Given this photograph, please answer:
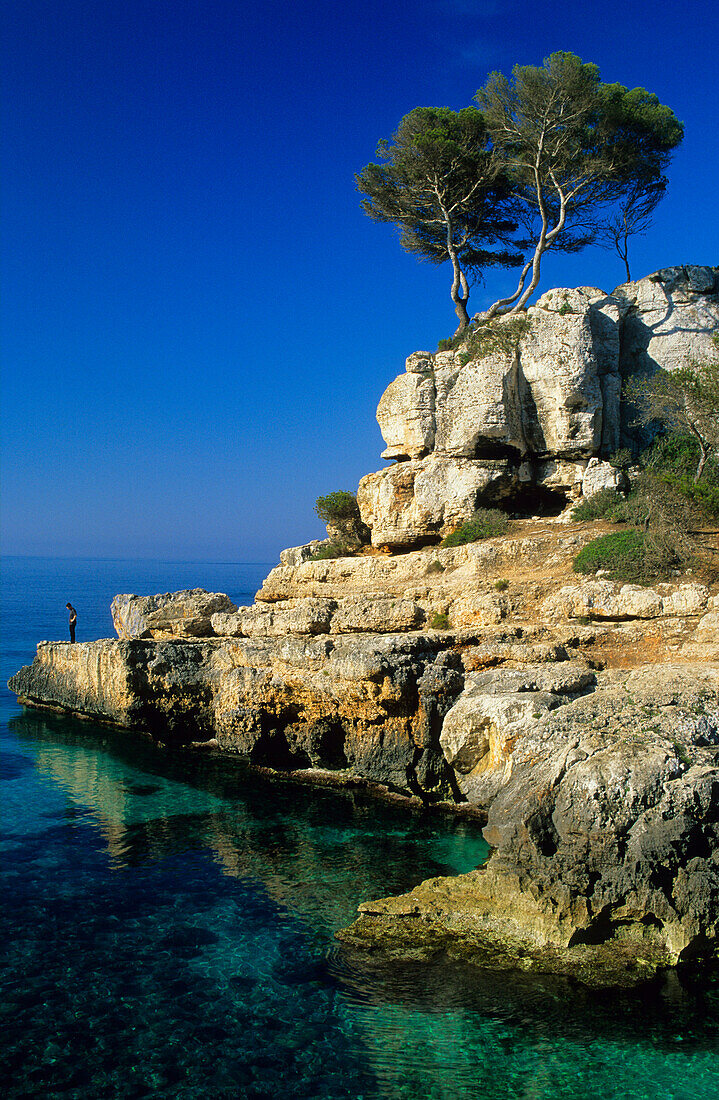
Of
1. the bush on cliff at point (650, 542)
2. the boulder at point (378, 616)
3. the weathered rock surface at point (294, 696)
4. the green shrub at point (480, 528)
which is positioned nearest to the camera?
the weathered rock surface at point (294, 696)

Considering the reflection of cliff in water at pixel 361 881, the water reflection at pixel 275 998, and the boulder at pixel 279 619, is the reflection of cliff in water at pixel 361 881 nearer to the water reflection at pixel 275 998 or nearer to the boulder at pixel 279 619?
the water reflection at pixel 275 998

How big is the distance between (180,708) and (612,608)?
11.4 m

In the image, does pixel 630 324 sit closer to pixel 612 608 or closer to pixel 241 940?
pixel 612 608

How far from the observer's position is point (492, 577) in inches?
650

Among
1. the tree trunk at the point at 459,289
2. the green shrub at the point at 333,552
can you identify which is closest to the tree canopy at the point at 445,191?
the tree trunk at the point at 459,289

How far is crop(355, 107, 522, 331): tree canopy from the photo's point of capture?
23.9 meters

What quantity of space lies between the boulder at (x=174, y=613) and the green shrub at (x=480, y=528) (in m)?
7.62

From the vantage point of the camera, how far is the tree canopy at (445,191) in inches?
939

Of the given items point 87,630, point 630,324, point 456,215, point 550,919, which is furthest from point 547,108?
point 87,630

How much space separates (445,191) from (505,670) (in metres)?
19.0

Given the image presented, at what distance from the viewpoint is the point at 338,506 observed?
23.8 metres

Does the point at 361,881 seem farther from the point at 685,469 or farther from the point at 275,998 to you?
the point at 685,469

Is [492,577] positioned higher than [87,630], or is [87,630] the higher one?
[492,577]

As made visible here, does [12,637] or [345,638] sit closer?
[345,638]
